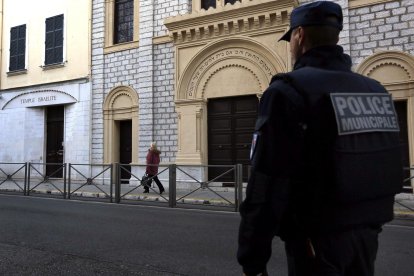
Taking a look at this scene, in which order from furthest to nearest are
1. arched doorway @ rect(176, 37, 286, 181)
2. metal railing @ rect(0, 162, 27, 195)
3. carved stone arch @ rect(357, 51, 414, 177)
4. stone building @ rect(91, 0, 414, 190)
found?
metal railing @ rect(0, 162, 27, 195)
arched doorway @ rect(176, 37, 286, 181)
stone building @ rect(91, 0, 414, 190)
carved stone arch @ rect(357, 51, 414, 177)

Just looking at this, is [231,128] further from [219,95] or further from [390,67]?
[390,67]

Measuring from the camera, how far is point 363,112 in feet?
5.82

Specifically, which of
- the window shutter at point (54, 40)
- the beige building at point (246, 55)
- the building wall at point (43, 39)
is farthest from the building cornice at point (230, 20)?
the window shutter at point (54, 40)

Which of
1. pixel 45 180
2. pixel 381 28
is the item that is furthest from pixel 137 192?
pixel 381 28

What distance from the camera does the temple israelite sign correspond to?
17.9 meters

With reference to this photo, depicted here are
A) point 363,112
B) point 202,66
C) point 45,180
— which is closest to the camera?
point 363,112

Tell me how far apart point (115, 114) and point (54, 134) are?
363 centimetres

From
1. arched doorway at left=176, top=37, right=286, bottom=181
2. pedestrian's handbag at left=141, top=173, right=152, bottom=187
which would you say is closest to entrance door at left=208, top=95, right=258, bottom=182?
arched doorway at left=176, top=37, right=286, bottom=181

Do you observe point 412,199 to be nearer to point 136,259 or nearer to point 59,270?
point 136,259

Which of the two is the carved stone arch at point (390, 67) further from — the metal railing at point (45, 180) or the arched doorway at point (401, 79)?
the metal railing at point (45, 180)

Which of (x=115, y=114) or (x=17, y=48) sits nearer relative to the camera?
(x=115, y=114)

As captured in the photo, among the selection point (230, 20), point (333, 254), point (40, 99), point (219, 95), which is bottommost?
point (333, 254)

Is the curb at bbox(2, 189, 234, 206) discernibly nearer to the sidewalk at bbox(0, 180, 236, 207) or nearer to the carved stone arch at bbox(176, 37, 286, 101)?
the sidewalk at bbox(0, 180, 236, 207)

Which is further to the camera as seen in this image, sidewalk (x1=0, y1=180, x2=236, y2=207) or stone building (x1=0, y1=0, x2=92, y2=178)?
stone building (x1=0, y1=0, x2=92, y2=178)
